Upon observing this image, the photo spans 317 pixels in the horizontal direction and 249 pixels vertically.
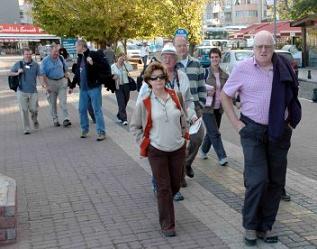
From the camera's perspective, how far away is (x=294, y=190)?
6.11m

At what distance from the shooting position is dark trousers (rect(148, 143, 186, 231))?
15.5 ft

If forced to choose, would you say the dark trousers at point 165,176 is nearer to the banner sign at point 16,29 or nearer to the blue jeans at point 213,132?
the blue jeans at point 213,132

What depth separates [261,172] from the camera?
4.36 metres

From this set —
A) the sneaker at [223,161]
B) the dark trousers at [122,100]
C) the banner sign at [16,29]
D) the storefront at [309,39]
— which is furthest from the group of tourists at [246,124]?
the banner sign at [16,29]

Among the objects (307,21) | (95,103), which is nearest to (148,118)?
(95,103)

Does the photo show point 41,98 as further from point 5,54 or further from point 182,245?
point 5,54

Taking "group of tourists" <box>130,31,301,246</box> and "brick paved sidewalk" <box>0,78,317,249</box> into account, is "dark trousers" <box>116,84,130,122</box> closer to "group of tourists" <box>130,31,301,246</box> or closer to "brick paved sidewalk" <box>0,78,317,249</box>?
"brick paved sidewalk" <box>0,78,317,249</box>

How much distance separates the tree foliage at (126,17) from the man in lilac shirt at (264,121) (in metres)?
23.5

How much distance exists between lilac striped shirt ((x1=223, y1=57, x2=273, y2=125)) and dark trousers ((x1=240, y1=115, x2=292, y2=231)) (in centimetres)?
8

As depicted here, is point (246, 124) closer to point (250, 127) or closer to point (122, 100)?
point (250, 127)

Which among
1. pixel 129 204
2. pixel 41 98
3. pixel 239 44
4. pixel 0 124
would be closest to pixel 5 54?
pixel 239 44

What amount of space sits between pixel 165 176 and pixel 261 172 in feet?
2.89

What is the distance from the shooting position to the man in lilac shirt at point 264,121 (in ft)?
14.0

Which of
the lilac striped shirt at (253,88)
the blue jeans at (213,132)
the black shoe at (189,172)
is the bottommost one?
the black shoe at (189,172)
